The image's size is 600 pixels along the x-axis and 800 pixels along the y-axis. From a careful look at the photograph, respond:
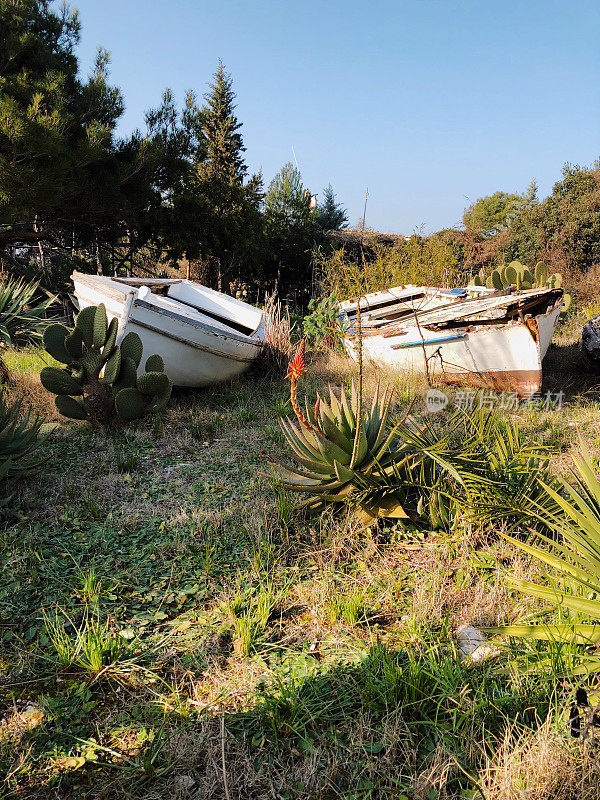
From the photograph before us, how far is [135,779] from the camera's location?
1740mm

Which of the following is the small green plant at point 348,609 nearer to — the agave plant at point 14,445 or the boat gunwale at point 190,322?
the agave plant at point 14,445

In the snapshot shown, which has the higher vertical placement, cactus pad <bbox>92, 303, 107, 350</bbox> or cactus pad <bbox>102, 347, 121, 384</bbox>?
cactus pad <bbox>92, 303, 107, 350</bbox>

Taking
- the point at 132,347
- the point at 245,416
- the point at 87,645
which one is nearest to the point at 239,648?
the point at 87,645

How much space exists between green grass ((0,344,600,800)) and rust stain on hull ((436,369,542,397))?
349 centimetres

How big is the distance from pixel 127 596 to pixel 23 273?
29.8ft

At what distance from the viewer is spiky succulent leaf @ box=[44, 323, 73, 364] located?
4758 mm

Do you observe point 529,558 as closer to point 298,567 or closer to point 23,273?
point 298,567

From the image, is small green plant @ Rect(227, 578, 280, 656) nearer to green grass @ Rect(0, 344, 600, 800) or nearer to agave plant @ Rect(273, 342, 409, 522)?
green grass @ Rect(0, 344, 600, 800)

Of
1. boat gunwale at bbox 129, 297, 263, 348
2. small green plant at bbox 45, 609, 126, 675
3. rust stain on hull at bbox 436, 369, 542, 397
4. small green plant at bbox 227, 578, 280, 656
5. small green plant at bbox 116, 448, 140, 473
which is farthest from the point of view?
rust stain on hull at bbox 436, 369, 542, 397

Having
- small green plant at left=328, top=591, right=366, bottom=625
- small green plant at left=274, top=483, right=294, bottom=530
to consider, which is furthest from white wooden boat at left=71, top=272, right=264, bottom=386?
small green plant at left=328, top=591, right=366, bottom=625

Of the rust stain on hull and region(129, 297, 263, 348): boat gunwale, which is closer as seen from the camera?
region(129, 297, 263, 348): boat gunwale

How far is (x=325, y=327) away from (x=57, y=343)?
3847 millimetres

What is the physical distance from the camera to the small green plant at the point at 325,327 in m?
7.69

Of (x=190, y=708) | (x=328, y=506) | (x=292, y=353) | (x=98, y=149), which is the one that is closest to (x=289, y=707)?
(x=190, y=708)
